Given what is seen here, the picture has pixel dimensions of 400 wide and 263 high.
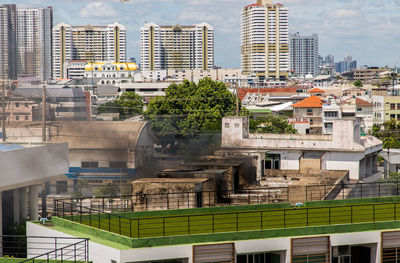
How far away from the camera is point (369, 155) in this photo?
2803 centimetres

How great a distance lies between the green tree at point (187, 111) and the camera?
53.2m

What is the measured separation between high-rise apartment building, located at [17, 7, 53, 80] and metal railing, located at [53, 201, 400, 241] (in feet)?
207

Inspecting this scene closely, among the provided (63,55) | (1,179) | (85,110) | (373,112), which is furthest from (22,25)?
(63,55)

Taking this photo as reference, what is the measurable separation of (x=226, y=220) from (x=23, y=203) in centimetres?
735

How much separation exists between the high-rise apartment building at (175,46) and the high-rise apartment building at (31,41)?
3281 inches

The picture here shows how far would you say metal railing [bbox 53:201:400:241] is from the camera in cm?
1171

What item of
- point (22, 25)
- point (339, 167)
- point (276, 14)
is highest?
point (276, 14)

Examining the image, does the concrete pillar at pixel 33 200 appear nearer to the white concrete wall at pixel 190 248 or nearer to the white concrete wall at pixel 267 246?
the white concrete wall at pixel 190 248

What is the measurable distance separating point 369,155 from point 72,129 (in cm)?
1856

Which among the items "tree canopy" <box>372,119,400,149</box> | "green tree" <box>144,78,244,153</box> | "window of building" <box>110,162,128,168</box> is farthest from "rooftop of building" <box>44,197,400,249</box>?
"green tree" <box>144,78,244,153</box>

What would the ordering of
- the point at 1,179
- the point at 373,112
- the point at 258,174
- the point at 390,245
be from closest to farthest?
1. the point at 390,245
2. the point at 1,179
3. the point at 258,174
4. the point at 373,112

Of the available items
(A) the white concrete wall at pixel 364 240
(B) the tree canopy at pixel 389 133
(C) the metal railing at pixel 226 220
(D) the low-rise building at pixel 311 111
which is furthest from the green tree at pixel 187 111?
(A) the white concrete wall at pixel 364 240

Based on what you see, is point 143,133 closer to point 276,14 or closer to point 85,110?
point 85,110

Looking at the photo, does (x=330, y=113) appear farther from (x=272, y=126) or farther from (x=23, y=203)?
(x=23, y=203)
